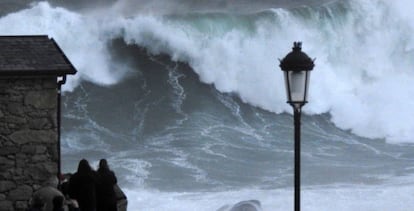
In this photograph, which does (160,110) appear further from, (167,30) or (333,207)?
(333,207)

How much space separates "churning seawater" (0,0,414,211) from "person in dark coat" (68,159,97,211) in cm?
726

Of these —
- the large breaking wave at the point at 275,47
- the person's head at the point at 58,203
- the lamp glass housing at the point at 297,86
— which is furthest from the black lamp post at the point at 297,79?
the large breaking wave at the point at 275,47

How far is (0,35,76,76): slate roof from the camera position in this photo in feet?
37.1

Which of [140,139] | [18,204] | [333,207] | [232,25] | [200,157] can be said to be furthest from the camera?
[232,25]

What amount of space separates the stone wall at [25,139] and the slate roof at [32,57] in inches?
4.8

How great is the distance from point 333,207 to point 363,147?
8.26m

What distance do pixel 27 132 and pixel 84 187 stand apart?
42.6 inches

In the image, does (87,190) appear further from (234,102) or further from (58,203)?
(234,102)

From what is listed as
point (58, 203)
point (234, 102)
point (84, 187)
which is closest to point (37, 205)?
point (58, 203)

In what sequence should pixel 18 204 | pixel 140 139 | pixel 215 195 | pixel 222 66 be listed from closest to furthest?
1. pixel 18 204
2. pixel 215 195
3. pixel 140 139
4. pixel 222 66

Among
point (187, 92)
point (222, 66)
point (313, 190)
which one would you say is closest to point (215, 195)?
point (313, 190)

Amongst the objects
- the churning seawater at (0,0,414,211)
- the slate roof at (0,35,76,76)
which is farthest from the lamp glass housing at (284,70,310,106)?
the churning seawater at (0,0,414,211)

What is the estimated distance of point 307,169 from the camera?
21953 millimetres

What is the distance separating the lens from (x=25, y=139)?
11352 mm
